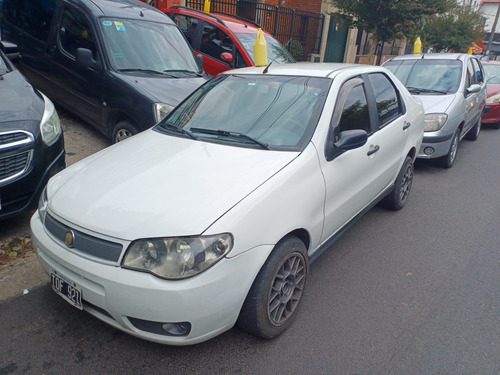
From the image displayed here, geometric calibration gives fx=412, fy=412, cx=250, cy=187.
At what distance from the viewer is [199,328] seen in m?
2.23

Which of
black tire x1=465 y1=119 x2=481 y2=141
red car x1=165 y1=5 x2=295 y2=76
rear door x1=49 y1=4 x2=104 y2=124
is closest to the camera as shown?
rear door x1=49 y1=4 x2=104 y2=124

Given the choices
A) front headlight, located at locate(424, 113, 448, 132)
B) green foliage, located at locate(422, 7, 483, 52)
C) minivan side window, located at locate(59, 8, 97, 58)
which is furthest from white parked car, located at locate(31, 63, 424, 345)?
green foliage, located at locate(422, 7, 483, 52)

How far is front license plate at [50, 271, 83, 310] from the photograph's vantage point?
93.1 inches

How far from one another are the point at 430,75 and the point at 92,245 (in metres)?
6.79

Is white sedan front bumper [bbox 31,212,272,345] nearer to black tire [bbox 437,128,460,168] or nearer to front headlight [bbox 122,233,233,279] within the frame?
front headlight [bbox 122,233,233,279]

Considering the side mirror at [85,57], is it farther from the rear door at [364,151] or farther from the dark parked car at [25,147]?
the rear door at [364,151]

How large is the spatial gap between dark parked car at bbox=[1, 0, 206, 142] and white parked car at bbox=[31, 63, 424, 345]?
1.60 meters

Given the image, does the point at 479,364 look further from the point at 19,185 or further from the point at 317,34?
the point at 317,34

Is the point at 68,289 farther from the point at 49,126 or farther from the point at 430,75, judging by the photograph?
the point at 430,75

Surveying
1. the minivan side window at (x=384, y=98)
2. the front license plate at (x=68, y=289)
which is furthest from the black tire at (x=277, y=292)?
the minivan side window at (x=384, y=98)

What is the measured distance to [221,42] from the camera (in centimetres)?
→ 802

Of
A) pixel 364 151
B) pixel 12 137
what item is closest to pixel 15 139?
pixel 12 137

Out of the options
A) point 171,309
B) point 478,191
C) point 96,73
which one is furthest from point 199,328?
point 478,191

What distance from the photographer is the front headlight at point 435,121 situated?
612 centimetres
